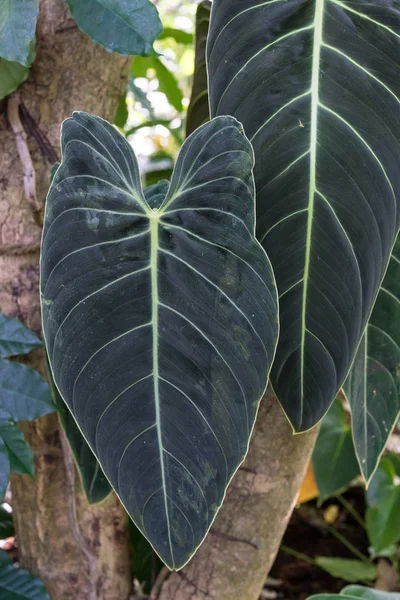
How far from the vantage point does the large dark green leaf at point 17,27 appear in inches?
26.1

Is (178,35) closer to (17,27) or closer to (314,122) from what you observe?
(17,27)

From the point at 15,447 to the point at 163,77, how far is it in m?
0.88

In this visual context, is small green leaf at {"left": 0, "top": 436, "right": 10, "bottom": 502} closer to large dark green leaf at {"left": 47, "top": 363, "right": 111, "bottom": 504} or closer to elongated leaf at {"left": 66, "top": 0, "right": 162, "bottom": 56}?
large dark green leaf at {"left": 47, "top": 363, "right": 111, "bottom": 504}

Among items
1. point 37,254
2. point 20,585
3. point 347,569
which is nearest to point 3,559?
point 20,585

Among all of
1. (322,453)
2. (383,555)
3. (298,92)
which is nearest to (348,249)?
(298,92)

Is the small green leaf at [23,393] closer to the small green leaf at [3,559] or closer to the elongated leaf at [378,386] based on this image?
the small green leaf at [3,559]

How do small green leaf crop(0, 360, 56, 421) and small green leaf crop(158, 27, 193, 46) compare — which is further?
small green leaf crop(158, 27, 193, 46)

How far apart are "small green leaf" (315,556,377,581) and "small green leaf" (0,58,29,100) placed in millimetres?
1354

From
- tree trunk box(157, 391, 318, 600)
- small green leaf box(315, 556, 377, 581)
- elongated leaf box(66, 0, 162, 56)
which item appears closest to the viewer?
elongated leaf box(66, 0, 162, 56)

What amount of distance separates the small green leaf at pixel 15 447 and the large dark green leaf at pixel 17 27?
1.49ft

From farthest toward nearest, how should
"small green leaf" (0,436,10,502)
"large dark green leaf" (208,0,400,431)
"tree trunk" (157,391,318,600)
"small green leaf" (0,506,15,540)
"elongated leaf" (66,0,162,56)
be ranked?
"small green leaf" (0,506,15,540) → "tree trunk" (157,391,318,600) → "small green leaf" (0,436,10,502) → "elongated leaf" (66,0,162,56) → "large dark green leaf" (208,0,400,431)

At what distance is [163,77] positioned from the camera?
1.34 meters

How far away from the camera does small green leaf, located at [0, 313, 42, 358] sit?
0.84 m

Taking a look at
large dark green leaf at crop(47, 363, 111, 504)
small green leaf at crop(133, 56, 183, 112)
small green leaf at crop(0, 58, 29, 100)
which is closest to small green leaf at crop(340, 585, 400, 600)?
large dark green leaf at crop(47, 363, 111, 504)
